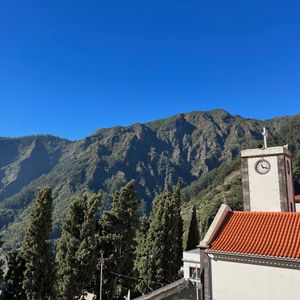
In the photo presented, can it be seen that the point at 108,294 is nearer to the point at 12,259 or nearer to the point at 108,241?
the point at 108,241

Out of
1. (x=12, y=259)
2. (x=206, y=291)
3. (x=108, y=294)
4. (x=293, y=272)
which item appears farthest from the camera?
→ (x=108, y=294)

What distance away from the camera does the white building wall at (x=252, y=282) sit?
22.0m

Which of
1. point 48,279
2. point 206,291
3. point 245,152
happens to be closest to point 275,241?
point 206,291

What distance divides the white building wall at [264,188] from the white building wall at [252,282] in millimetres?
8327

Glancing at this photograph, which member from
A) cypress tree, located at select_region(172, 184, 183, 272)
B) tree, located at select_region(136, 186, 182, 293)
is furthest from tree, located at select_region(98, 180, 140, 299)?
cypress tree, located at select_region(172, 184, 183, 272)

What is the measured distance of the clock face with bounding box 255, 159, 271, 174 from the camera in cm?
3118

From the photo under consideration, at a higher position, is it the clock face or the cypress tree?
the clock face

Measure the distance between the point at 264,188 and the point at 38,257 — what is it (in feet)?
72.6

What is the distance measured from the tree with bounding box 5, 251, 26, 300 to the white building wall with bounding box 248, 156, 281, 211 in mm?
23157

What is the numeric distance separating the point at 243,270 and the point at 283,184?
32.7 feet

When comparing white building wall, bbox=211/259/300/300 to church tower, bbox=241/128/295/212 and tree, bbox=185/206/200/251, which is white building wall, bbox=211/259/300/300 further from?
tree, bbox=185/206/200/251

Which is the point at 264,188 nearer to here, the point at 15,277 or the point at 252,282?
the point at 252,282

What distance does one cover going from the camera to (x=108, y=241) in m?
38.3

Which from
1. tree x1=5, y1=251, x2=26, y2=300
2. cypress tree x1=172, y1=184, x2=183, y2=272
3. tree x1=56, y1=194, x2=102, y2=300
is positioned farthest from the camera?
cypress tree x1=172, y1=184, x2=183, y2=272
